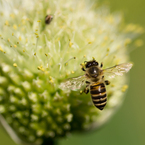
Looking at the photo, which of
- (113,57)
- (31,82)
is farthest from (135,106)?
(31,82)

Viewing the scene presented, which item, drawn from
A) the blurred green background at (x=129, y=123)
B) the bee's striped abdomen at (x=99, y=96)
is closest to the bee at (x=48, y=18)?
the bee's striped abdomen at (x=99, y=96)

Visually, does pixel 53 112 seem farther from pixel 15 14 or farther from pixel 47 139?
pixel 15 14

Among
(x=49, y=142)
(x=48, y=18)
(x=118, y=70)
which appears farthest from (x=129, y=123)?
(x=48, y=18)

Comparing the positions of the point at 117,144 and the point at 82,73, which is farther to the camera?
the point at 117,144

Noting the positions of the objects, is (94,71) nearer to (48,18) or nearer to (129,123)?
(48,18)

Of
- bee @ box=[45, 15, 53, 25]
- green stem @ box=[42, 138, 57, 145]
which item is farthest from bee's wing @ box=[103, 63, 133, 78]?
green stem @ box=[42, 138, 57, 145]

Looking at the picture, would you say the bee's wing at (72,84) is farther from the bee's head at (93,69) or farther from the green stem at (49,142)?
the green stem at (49,142)
